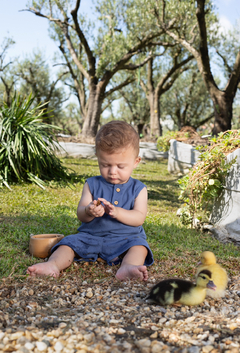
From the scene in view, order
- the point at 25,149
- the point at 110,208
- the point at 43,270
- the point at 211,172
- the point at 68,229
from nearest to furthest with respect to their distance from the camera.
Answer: the point at 43,270 → the point at 110,208 → the point at 68,229 → the point at 211,172 → the point at 25,149

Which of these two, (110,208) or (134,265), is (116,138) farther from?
(134,265)

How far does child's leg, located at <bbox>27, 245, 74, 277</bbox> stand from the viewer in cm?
225

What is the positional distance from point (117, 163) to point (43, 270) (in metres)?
0.96

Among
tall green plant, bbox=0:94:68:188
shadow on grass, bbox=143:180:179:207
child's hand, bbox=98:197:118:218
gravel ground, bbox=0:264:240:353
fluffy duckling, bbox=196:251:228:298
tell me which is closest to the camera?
gravel ground, bbox=0:264:240:353

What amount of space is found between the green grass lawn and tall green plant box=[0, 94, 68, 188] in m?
0.35

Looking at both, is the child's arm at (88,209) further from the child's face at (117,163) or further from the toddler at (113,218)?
the child's face at (117,163)

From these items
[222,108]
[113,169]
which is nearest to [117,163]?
[113,169]

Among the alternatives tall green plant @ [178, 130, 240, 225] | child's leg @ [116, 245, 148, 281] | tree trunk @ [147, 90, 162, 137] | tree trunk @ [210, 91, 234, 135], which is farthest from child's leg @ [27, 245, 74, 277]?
tree trunk @ [147, 90, 162, 137]

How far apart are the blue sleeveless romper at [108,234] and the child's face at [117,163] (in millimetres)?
204

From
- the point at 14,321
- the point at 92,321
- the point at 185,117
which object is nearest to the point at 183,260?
the point at 92,321

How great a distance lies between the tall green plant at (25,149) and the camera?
18.7 ft

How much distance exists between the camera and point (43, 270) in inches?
89.4

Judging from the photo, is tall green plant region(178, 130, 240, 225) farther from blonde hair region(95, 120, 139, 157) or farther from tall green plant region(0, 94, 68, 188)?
tall green plant region(0, 94, 68, 188)

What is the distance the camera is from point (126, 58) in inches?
576
